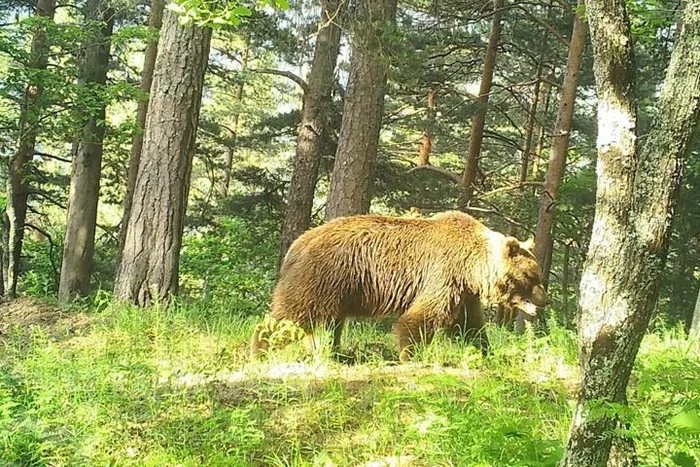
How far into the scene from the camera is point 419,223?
725 centimetres

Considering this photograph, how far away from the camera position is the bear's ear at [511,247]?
23.2ft

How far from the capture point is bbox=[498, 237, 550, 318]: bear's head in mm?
7102

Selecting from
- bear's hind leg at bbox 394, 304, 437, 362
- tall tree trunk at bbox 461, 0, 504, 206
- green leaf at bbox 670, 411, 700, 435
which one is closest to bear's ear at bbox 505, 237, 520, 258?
bear's hind leg at bbox 394, 304, 437, 362

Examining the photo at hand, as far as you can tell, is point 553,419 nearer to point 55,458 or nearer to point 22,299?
point 55,458

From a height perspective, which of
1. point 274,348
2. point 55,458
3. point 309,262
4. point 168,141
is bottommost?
point 55,458

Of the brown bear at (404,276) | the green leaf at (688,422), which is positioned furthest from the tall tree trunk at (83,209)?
the green leaf at (688,422)

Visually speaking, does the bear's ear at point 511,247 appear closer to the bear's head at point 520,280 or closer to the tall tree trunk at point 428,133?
the bear's head at point 520,280


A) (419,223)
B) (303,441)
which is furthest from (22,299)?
(303,441)

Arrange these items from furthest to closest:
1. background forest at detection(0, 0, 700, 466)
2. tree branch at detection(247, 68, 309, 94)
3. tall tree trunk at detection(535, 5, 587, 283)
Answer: tree branch at detection(247, 68, 309, 94), tall tree trunk at detection(535, 5, 587, 283), background forest at detection(0, 0, 700, 466)

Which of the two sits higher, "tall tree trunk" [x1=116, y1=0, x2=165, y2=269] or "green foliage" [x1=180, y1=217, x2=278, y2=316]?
"tall tree trunk" [x1=116, y1=0, x2=165, y2=269]

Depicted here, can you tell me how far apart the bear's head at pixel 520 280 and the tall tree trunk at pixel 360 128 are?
3403mm

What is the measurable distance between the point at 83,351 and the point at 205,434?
8.04 feet

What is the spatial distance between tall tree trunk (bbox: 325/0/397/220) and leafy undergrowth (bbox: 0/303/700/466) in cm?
415

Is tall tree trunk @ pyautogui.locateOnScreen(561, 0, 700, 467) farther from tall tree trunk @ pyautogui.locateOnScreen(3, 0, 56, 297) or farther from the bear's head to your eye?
tall tree trunk @ pyautogui.locateOnScreen(3, 0, 56, 297)
